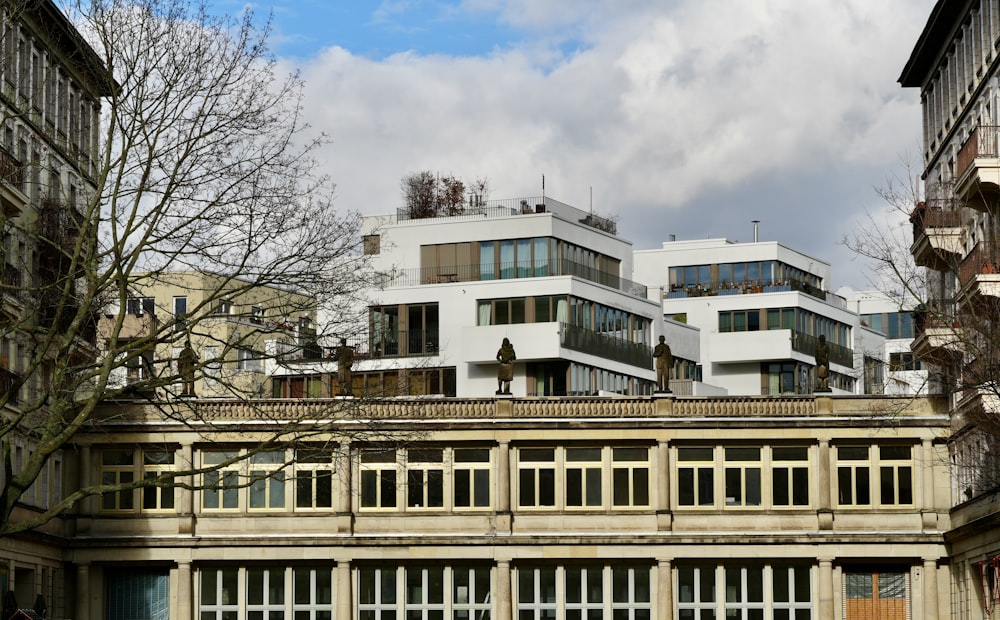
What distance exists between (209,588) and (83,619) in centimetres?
456

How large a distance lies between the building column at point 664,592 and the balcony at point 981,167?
21558mm

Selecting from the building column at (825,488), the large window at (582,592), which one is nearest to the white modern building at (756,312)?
the building column at (825,488)

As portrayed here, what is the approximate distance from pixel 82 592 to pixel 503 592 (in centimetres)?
1494

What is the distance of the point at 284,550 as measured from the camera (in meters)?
69.6

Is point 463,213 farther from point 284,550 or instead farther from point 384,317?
point 284,550

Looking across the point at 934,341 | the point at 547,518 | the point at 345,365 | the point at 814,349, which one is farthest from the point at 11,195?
the point at 814,349

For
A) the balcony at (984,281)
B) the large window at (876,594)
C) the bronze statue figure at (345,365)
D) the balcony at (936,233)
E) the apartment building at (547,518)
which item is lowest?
the large window at (876,594)

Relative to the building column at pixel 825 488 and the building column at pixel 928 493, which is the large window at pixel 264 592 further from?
the building column at pixel 928 493

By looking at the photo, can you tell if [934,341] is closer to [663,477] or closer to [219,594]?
[663,477]

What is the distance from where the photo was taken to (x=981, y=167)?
161 feet

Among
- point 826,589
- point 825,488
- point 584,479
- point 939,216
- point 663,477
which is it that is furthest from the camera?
point 584,479

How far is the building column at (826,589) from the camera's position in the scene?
224 ft

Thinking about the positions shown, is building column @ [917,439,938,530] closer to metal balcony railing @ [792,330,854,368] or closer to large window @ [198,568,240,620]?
large window @ [198,568,240,620]

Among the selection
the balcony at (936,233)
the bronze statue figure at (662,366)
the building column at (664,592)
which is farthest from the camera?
the bronze statue figure at (662,366)
